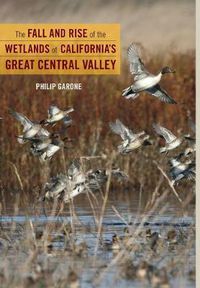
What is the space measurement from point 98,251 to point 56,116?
981mm

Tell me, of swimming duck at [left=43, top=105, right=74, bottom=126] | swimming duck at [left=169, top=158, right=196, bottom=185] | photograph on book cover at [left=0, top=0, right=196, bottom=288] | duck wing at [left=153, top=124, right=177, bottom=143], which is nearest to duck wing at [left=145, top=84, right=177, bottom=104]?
photograph on book cover at [left=0, top=0, right=196, bottom=288]

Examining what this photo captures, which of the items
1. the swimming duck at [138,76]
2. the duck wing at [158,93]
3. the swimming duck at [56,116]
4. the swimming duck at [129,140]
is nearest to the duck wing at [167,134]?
the swimming duck at [129,140]

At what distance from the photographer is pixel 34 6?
6816mm

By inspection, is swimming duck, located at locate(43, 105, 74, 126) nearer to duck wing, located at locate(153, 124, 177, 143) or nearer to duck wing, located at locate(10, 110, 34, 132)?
duck wing, located at locate(10, 110, 34, 132)

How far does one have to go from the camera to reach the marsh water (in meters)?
5.82

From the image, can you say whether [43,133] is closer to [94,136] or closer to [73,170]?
[73,170]

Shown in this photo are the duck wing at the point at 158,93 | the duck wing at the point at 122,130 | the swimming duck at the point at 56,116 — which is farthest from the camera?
the duck wing at the point at 122,130

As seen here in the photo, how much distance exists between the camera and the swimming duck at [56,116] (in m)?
6.97

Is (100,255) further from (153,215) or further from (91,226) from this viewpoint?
(153,215)

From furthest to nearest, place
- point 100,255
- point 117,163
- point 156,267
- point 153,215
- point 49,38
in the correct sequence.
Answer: point 117,163 < point 153,215 < point 49,38 < point 100,255 < point 156,267

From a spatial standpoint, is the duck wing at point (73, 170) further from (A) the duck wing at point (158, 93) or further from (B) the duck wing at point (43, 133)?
(A) the duck wing at point (158, 93)

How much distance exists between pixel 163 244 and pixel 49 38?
131 cm

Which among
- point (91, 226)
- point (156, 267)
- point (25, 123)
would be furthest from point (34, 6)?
point (156, 267)

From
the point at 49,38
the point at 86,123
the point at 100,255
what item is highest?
the point at 49,38
